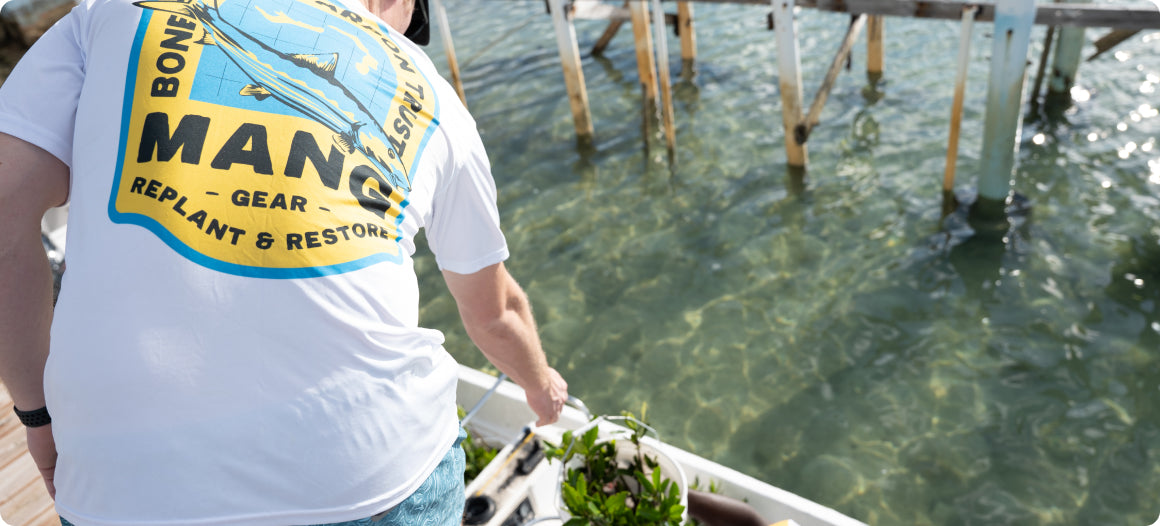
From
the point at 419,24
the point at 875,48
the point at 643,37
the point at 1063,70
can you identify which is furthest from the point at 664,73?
the point at 419,24

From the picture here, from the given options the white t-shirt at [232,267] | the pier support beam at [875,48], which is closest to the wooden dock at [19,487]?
the white t-shirt at [232,267]

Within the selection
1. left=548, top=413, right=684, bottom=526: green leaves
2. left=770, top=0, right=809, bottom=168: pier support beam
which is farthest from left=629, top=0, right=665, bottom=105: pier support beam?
left=548, top=413, right=684, bottom=526: green leaves

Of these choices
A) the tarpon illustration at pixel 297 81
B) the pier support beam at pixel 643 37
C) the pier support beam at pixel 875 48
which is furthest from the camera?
the pier support beam at pixel 875 48

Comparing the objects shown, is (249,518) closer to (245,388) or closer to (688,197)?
(245,388)

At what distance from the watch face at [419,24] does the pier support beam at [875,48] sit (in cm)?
820

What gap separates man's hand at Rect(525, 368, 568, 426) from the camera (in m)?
2.04

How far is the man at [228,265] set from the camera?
116 centimetres

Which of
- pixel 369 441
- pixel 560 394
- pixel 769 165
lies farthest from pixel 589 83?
pixel 369 441

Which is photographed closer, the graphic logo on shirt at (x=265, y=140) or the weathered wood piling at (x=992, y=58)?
the graphic logo on shirt at (x=265, y=140)

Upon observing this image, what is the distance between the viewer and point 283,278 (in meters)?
1.19

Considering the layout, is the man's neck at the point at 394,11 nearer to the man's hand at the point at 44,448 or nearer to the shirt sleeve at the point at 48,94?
the shirt sleeve at the point at 48,94

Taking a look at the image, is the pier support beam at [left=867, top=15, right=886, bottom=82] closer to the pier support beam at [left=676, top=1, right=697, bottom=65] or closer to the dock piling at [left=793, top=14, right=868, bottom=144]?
the dock piling at [left=793, top=14, right=868, bottom=144]

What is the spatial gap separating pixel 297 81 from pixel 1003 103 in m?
5.92

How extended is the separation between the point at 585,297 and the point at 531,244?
1156 millimetres
